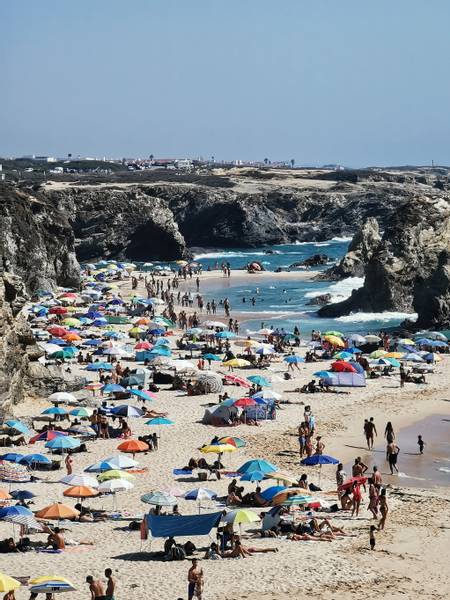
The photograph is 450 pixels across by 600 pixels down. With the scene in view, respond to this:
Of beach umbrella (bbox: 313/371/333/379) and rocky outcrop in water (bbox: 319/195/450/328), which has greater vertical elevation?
rocky outcrop in water (bbox: 319/195/450/328)

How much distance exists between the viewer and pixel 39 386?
34.6 meters

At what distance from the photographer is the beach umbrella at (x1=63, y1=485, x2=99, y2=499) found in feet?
73.5

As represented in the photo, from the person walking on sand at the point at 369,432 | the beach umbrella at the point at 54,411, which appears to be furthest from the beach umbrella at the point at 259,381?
the beach umbrella at the point at 54,411

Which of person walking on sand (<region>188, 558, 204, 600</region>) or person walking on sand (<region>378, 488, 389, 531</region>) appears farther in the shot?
person walking on sand (<region>378, 488, 389, 531</region>)

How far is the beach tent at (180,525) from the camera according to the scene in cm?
1958

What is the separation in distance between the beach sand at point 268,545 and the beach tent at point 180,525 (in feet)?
1.88

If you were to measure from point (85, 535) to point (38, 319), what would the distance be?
3337 cm

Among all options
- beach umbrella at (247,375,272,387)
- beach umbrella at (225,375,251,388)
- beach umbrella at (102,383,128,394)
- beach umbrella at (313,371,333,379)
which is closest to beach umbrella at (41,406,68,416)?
beach umbrella at (102,383,128,394)

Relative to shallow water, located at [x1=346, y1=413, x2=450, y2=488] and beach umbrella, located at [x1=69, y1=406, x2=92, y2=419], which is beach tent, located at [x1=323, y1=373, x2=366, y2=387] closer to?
shallow water, located at [x1=346, y1=413, x2=450, y2=488]

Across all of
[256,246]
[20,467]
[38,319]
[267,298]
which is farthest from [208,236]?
[20,467]

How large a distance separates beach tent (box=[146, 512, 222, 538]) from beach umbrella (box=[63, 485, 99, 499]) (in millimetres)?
2886

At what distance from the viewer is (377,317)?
191 ft

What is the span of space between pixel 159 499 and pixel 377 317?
1504 inches

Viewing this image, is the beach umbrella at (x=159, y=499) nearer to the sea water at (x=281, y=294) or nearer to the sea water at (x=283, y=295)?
the sea water at (x=281, y=294)
